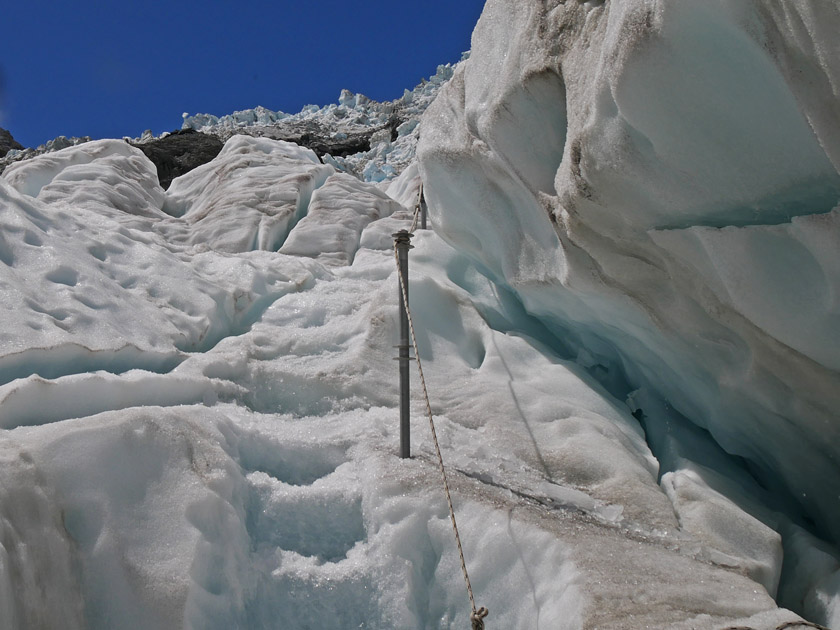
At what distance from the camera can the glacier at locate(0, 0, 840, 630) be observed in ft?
7.47

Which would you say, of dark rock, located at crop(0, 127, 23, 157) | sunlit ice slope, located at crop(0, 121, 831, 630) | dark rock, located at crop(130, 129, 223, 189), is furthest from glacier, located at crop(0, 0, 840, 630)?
dark rock, located at crop(0, 127, 23, 157)

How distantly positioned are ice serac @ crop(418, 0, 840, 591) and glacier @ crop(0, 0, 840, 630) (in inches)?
0.6

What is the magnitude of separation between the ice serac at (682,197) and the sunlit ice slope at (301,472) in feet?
1.83

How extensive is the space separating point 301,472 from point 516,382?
1.60 meters

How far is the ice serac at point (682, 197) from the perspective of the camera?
8.14 feet

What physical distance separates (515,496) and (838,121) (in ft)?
6.42

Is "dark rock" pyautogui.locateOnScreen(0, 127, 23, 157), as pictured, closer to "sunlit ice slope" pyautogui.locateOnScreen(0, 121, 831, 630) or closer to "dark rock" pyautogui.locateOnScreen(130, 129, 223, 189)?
"dark rock" pyautogui.locateOnScreen(130, 129, 223, 189)

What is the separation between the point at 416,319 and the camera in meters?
4.55

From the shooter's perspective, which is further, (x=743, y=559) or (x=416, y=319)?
(x=416, y=319)

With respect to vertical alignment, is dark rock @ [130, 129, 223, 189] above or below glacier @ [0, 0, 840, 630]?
above

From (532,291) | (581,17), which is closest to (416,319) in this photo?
(532,291)

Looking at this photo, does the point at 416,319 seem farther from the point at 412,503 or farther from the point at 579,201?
the point at 412,503

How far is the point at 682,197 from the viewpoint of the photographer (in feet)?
9.71

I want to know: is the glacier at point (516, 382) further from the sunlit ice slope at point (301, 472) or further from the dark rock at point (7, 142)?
the dark rock at point (7, 142)
